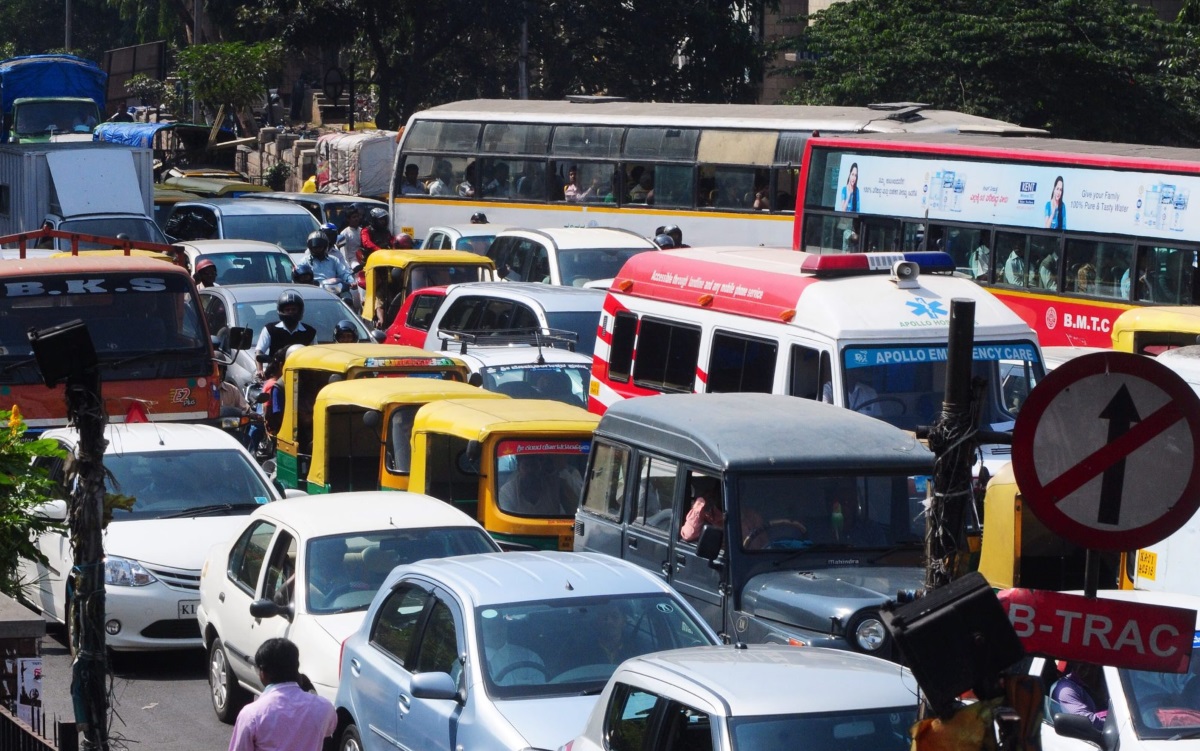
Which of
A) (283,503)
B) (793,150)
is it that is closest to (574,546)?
(283,503)

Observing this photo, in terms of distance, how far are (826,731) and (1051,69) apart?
34748mm

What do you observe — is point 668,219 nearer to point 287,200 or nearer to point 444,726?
point 287,200

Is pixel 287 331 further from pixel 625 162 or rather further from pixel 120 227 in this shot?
pixel 625 162

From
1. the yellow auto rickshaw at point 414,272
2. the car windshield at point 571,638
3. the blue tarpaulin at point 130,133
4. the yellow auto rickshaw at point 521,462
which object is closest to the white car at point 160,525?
the yellow auto rickshaw at point 521,462

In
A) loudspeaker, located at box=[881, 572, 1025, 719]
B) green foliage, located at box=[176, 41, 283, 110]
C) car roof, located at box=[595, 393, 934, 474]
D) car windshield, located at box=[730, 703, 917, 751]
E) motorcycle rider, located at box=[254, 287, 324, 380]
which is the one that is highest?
green foliage, located at box=[176, 41, 283, 110]

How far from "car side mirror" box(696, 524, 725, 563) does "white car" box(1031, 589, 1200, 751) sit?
2.13 metres

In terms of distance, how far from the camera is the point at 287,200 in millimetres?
29359

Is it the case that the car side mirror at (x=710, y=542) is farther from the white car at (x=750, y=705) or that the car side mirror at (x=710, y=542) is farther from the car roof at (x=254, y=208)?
the car roof at (x=254, y=208)

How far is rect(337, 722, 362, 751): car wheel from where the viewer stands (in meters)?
8.06

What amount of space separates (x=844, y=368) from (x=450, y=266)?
9.96 metres

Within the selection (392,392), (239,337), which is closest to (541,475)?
(392,392)

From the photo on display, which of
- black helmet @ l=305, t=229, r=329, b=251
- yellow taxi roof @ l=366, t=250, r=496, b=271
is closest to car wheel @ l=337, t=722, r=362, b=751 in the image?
yellow taxi roof @ l=366, t=250, r=496, b=271

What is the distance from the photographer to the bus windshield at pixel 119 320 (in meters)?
14.8

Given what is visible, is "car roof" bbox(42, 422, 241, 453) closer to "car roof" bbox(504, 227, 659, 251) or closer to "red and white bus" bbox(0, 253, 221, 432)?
"red and white bus" bbox(0, 253, 221, 432)
